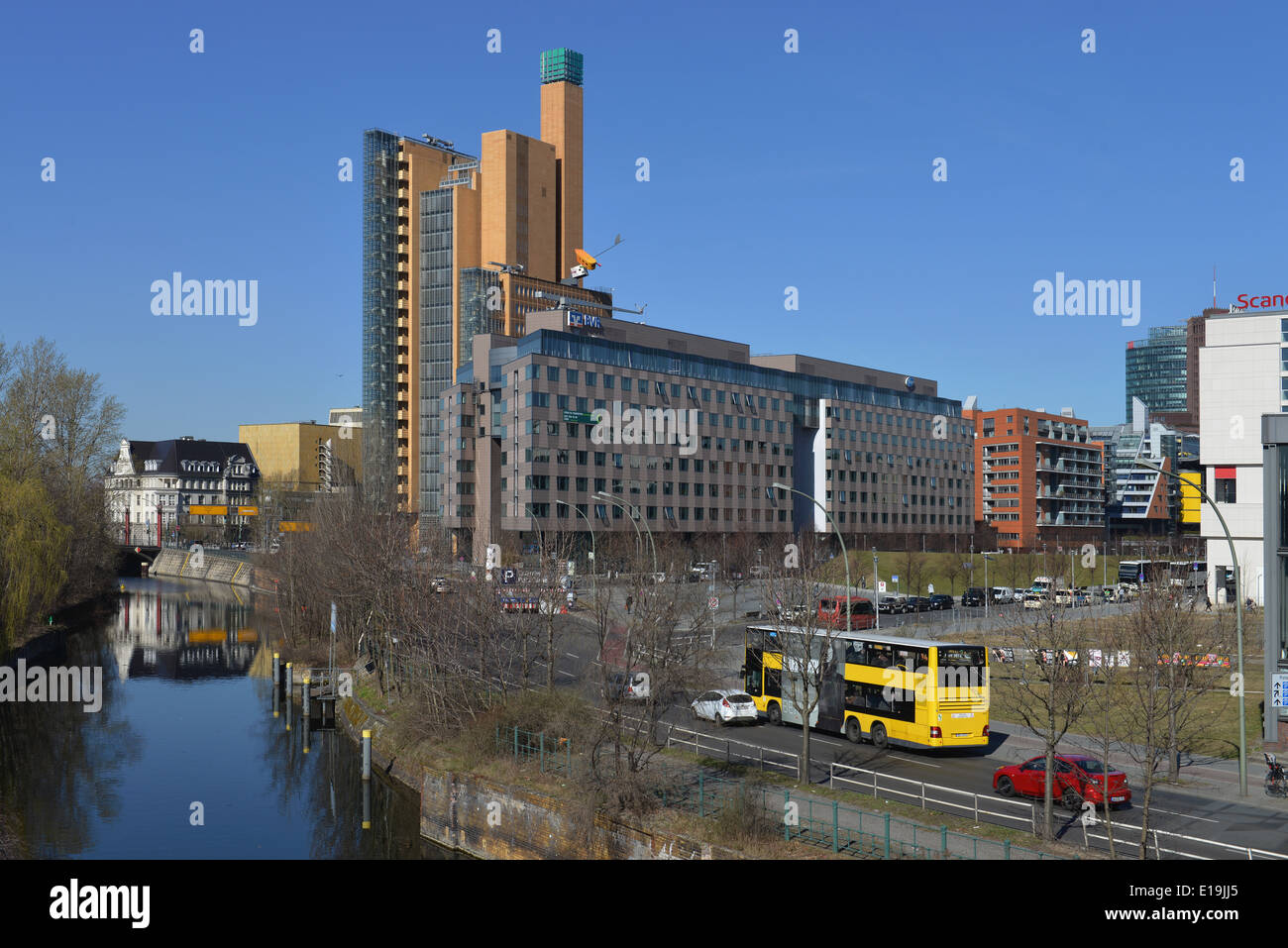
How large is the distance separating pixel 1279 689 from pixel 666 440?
274 feet

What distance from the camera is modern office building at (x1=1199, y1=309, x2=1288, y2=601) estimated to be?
3147 inches

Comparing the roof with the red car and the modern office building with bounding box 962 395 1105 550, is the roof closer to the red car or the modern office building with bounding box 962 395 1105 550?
the red car

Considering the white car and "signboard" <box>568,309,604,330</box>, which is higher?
"signboard" <box>568,309,604,330</box>

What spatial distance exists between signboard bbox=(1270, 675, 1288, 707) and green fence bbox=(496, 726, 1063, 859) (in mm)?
14556

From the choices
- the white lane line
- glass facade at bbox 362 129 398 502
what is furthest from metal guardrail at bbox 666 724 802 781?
glass facade at bbox 362 129 398 502

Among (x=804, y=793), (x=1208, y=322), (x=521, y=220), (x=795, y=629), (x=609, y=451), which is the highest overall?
(x=521, y=220)

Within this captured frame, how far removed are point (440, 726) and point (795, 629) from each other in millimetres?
11988

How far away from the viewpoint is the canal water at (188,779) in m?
30.6

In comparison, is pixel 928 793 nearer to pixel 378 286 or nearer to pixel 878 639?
pixel 878 639

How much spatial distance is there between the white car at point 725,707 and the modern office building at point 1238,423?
55039 mm

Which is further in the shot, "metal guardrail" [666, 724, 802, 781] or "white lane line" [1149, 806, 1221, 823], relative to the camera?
"metal guardrail" [666, 724, 802, 781]

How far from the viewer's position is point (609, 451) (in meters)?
107
